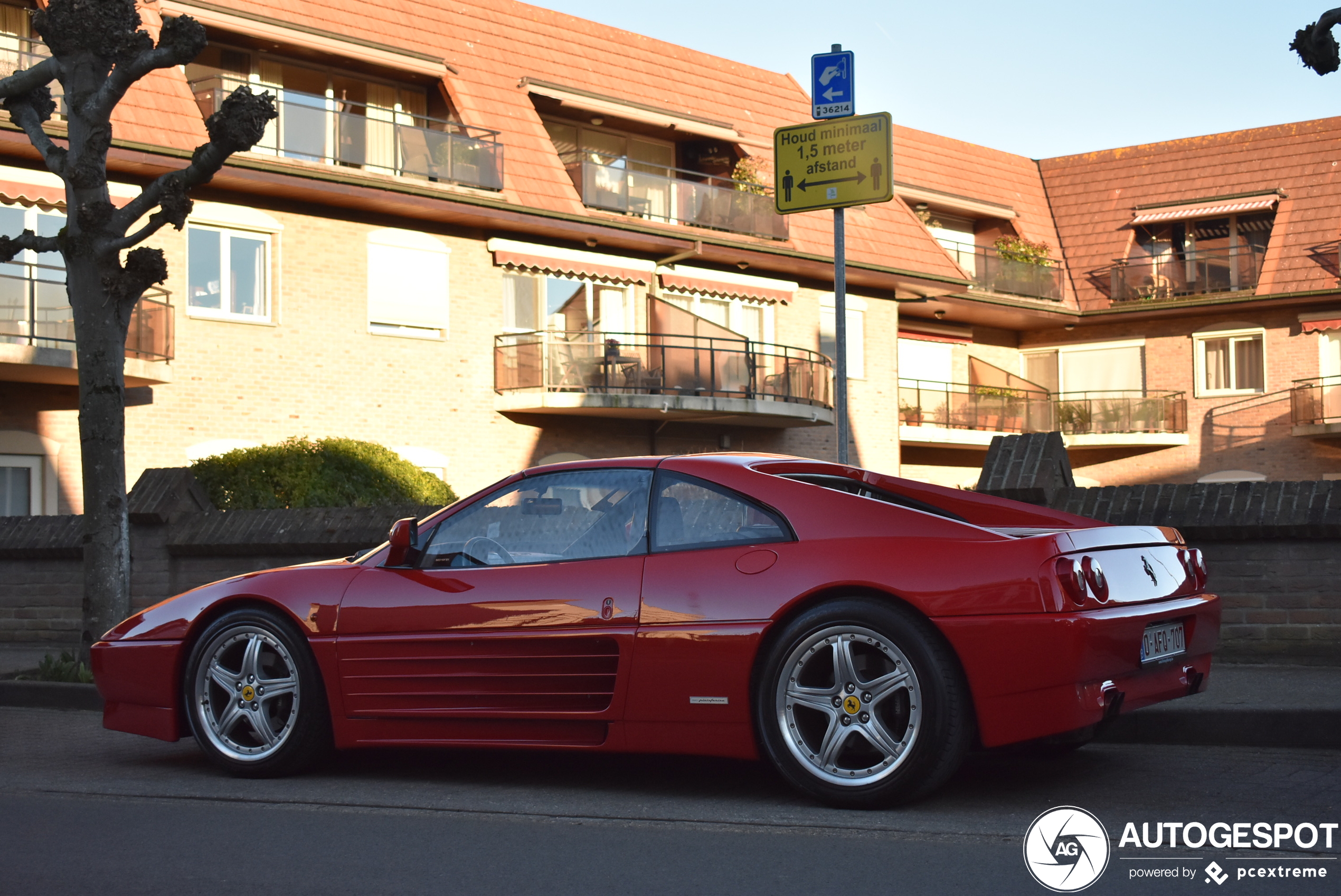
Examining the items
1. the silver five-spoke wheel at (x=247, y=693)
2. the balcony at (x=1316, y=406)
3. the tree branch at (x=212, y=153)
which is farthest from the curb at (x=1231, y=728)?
the balcony at (x=1316, y=406)

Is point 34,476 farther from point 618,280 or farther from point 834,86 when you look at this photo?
point 834,86

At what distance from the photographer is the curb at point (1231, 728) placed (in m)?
6.48

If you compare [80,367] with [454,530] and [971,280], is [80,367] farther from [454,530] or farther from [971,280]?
[971,280]

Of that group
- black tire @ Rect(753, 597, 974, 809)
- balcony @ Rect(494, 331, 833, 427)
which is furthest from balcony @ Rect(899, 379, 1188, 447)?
black tire @ Rect(753, 597, 974, 809)

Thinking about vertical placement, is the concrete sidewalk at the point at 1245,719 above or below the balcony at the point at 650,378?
below

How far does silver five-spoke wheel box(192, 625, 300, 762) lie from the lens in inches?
253

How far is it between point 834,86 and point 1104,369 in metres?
29.1

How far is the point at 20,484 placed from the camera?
1997 centimetres

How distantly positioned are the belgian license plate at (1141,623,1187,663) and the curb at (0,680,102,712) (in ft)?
22.5

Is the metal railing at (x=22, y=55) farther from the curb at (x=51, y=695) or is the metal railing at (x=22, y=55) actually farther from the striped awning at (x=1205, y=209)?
the striped awning at (x=1205, y=209)

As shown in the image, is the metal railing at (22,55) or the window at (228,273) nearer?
the metal railing at (22,55)

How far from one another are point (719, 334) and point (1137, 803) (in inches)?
843

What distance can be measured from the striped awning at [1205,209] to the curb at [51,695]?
3166 centimetres

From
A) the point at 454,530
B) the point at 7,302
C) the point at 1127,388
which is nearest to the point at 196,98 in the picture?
the point at 7,302
